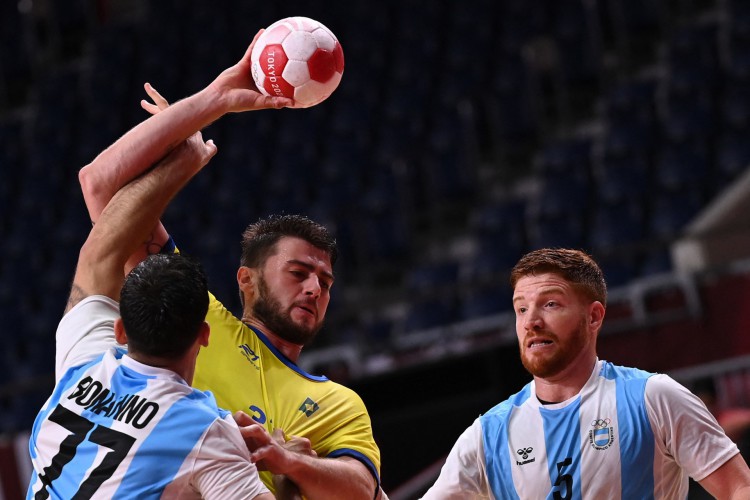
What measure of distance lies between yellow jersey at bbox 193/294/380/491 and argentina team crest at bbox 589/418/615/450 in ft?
2.32

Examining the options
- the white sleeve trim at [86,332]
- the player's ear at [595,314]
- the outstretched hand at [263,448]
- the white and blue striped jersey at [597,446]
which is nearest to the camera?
the outstretched hand at [263,448]

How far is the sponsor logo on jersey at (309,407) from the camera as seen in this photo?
350cm

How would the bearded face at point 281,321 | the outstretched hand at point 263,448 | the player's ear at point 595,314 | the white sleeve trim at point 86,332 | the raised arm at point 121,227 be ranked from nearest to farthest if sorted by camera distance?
the outstretched hand at point 263,448, the white sleeve trim at point 86,332, the raised arm at point 121,227, the player's ear at point 595,314, the bearded face at point 281,321

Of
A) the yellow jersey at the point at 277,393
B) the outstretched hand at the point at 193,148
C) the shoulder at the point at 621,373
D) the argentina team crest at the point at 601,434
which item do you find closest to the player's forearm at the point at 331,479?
the yellow jersey at the point at 277,393

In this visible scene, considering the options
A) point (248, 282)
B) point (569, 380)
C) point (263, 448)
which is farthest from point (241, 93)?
point (569, 380)

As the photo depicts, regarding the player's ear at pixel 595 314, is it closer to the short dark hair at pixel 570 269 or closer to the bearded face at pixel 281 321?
the short dark hair at pixel 570 269

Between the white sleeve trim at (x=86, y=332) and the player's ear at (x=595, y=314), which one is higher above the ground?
the white sleeve trim at (x=86, y=332)

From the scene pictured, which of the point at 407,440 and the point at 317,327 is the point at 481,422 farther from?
the point at 407,440

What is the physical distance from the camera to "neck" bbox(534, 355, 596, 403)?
335 centimetres

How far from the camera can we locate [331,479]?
10.4 ft

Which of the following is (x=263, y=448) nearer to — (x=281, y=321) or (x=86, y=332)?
(x=86, y=332)

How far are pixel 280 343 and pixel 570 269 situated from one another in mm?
1006

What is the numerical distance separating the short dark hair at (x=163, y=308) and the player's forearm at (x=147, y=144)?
72cm

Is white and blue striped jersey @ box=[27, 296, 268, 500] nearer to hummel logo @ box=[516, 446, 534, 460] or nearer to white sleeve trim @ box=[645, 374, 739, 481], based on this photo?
hummel logo @ box=[516, 446, 534, 460]
